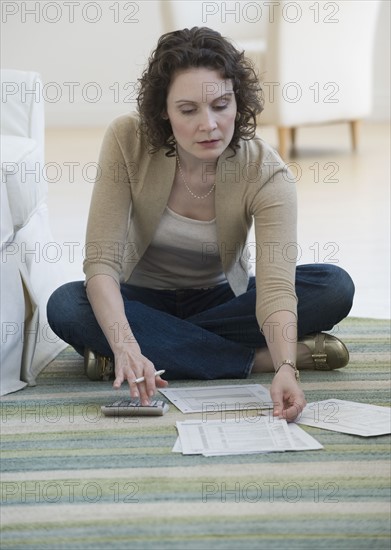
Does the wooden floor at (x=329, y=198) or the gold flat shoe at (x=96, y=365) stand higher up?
the wooden floor at (x=329, y=198)

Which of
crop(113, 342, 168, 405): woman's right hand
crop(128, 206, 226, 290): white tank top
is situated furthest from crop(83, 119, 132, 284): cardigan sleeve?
crop(113, 342, 168, 405): woman's right hand

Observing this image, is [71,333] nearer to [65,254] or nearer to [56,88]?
[65,254]

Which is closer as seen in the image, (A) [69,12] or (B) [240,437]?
(B) [240,437]

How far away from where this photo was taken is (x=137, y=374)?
1914mm

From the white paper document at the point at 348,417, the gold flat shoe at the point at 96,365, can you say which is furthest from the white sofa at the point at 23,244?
the white paper document at the point at 348,417

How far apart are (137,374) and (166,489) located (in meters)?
0.33

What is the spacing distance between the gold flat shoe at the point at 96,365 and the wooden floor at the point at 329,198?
776 mm

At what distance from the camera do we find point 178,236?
2221mm

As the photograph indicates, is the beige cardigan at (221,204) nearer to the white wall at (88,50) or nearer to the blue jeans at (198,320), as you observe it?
the blue jeans at (198,320)

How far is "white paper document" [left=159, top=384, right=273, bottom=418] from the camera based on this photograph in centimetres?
200

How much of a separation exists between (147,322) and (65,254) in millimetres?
1228

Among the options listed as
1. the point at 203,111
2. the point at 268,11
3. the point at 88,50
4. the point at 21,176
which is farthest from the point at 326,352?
the point at 88,50

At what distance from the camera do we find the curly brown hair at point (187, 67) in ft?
6.69

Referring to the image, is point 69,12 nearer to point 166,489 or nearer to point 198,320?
point 198,320
